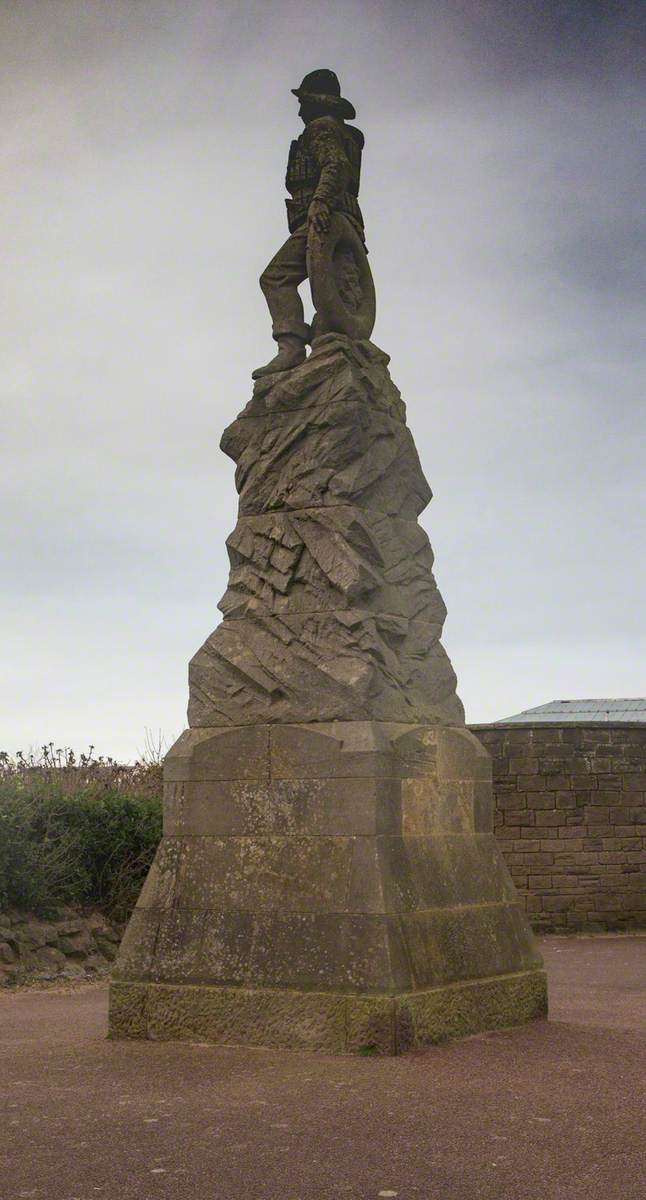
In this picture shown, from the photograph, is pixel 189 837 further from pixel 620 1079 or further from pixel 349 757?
pixel 620 1079

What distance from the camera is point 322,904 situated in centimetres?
712

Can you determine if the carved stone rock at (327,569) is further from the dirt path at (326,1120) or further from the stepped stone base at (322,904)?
the dirt path at (326,1120)

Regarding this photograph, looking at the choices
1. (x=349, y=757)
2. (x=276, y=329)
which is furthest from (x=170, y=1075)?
(x=276, y=329)

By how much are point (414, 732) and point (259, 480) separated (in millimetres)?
1835

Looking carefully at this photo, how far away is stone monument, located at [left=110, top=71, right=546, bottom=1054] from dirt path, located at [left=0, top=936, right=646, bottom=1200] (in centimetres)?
31

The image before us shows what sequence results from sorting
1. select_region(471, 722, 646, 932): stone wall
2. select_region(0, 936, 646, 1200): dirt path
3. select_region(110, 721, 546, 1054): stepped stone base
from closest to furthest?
select_region(0, 936, 646, 1200): dirt path < select_region(110, 721, 546, 1054): stepped stone base < select_region(471, 722, 646, 932): stone wall

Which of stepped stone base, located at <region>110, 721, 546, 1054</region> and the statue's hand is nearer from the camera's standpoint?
stepped stone base, located at <region>110, 721, 546, 1054</region>

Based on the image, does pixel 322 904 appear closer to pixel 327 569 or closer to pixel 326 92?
pixel 327 569

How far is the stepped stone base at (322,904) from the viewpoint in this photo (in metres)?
6.95

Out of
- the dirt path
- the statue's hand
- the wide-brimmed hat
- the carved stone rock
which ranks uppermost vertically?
the wide-brimmed hat

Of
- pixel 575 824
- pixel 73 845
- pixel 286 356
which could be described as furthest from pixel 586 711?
pixel 286 356

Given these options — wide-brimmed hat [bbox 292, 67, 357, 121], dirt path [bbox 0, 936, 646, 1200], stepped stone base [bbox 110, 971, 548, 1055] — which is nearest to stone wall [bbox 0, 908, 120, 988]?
dirt path [bbox 0, 936, 646, 1200]

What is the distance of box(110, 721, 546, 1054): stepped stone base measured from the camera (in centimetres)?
695

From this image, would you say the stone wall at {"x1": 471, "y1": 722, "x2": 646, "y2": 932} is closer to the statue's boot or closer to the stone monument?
the stone monument
